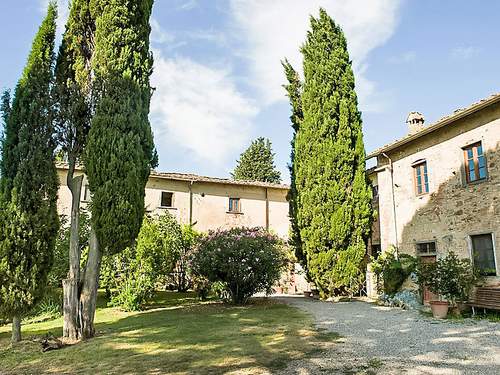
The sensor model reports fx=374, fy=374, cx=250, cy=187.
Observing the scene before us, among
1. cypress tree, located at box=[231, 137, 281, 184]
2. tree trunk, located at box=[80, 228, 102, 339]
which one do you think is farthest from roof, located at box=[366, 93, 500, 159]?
cypress tree, located at box=[231, 137, 281, 184]

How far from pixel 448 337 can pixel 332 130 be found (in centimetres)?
1056

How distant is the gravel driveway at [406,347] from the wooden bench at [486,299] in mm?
955

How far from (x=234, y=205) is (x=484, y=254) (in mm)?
14266

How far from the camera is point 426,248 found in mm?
13992

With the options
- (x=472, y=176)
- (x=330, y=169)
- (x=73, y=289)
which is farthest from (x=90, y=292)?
(x=472, y=176)

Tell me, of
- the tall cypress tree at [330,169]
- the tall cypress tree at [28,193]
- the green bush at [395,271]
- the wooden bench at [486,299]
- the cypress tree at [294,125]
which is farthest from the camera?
the cypress tree at [294,125]

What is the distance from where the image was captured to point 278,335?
25.6 ft

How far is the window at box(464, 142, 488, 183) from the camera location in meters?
12.0

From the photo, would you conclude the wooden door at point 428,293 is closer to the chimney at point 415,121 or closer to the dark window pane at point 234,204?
the chimney at point 415,121

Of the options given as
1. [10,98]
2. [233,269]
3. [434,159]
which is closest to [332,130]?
[434,159]

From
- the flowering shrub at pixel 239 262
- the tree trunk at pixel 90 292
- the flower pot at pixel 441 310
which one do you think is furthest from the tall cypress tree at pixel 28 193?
the flower pot at pixel 441 310

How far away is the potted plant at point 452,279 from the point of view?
10891 millimetres

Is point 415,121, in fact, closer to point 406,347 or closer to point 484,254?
point 484,254

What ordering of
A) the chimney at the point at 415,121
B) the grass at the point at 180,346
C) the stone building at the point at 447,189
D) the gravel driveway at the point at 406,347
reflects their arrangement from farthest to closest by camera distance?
the chimney at the point at 415,121 → the stone building at the point at 447,189 → the grass at the point at 180,346 → the gravel driveway at the point at 406,347
